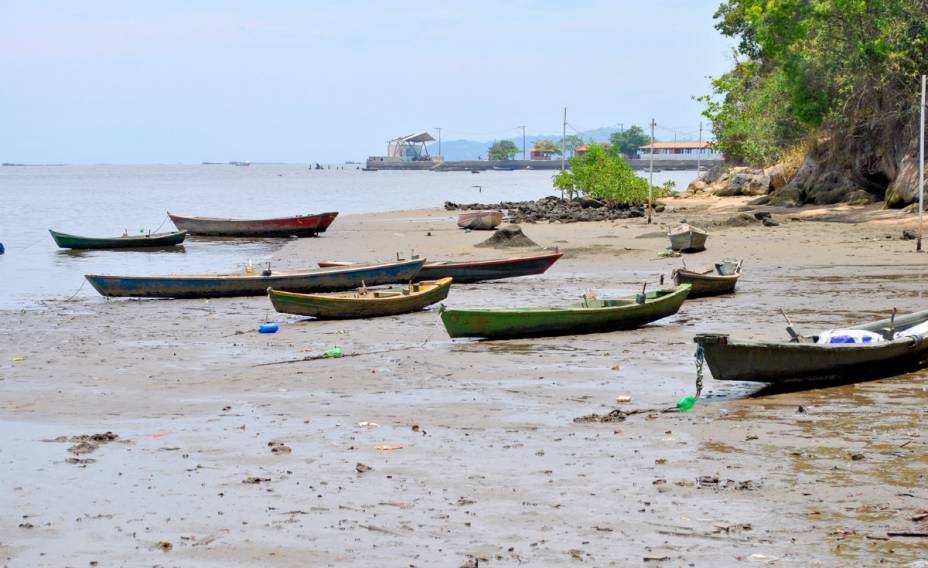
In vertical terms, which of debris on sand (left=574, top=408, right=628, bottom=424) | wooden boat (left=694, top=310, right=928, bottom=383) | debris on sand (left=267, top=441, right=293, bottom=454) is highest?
wooden boat (left=694, top=310, right=928, bottom=383)

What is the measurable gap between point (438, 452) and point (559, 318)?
20.6 feet

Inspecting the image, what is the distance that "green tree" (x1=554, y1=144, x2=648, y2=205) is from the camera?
1801 inches

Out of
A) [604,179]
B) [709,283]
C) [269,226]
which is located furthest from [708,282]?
[604,179]

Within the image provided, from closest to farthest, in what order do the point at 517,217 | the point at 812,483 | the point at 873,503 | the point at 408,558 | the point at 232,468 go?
1. the point at 408,558
2. the point at 873,503
3. the point at 812,483
4. the point at 232,468
5. the point at 517,217

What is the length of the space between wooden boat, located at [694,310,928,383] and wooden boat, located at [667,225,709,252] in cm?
1478

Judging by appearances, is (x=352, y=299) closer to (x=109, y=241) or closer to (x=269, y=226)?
(x=109, y=241)

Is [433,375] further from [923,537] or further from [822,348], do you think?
[923,537]

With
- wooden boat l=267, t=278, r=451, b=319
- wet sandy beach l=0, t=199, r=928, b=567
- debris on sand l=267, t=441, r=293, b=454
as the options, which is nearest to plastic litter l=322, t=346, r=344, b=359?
wet sandy beach l=0, t=199, r=928, b=567

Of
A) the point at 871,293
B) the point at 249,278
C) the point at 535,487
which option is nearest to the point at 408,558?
the point at 535,487

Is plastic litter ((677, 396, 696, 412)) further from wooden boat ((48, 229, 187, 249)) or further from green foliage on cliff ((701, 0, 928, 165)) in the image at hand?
wooden boat ((48, 229, 187, 249))

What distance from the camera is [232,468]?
9.35 metres

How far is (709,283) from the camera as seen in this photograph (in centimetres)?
1986

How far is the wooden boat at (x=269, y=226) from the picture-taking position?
41.3 meters

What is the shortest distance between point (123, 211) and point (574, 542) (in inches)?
2762
